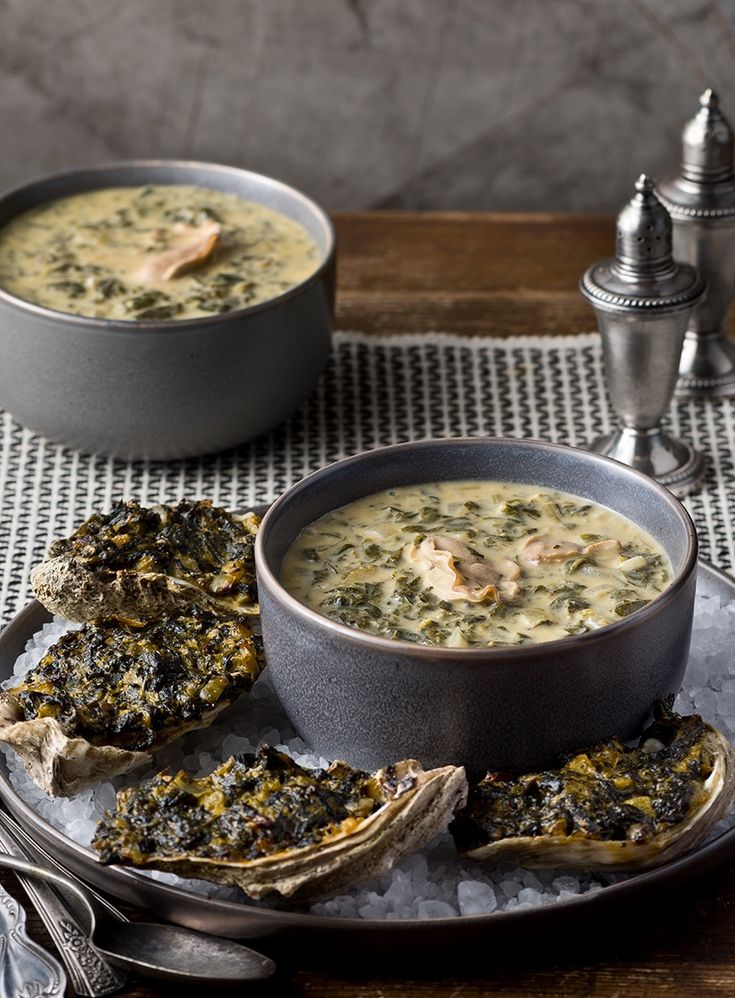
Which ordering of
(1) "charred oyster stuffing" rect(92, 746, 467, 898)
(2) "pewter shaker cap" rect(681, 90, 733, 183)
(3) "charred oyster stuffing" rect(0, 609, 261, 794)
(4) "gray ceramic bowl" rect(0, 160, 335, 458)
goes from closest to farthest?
(1) "charred oyster stuffing" rect(92, 746, 467, 898)
(3) "charred oyster stuffing" rect(0, 609, 261, 794)
(4) "gray ceramic bowl" rect(0, 160, 335, 458)
(2) "pewter shaker cap" rect(681, 90, 733, 183)

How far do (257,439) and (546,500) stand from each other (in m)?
0.71

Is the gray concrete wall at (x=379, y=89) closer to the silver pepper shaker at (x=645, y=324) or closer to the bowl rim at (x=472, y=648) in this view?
the silver pepper shaker at (x=645, y=324)

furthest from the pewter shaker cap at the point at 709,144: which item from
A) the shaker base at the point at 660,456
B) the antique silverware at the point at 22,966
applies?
the antique silverware at the point at 22,966

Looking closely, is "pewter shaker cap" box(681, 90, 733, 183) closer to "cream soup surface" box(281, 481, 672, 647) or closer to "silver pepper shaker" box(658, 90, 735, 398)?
"silver pepper shaker" box(658, 90, 735, 398)

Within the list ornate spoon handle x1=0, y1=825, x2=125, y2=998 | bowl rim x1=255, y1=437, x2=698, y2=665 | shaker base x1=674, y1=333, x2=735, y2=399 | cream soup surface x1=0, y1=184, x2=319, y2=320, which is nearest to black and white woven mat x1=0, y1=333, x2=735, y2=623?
shaker base x1=674, y1=333, x2=735, y2=399

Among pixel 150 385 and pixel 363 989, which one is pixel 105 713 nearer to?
pixel 363 989

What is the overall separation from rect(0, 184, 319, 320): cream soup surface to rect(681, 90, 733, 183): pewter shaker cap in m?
0.56

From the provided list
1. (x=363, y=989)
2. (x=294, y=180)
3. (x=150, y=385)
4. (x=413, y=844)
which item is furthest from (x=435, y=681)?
(x=294, y=180)

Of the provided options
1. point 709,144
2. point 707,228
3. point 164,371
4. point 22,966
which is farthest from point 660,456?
point 22,966

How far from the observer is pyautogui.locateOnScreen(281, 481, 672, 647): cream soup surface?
4.36 feet

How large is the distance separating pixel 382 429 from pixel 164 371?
0.37 m

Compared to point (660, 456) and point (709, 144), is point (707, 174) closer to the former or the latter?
point (709, 144)

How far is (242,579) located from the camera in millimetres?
1510

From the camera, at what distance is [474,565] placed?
1.38 meters
